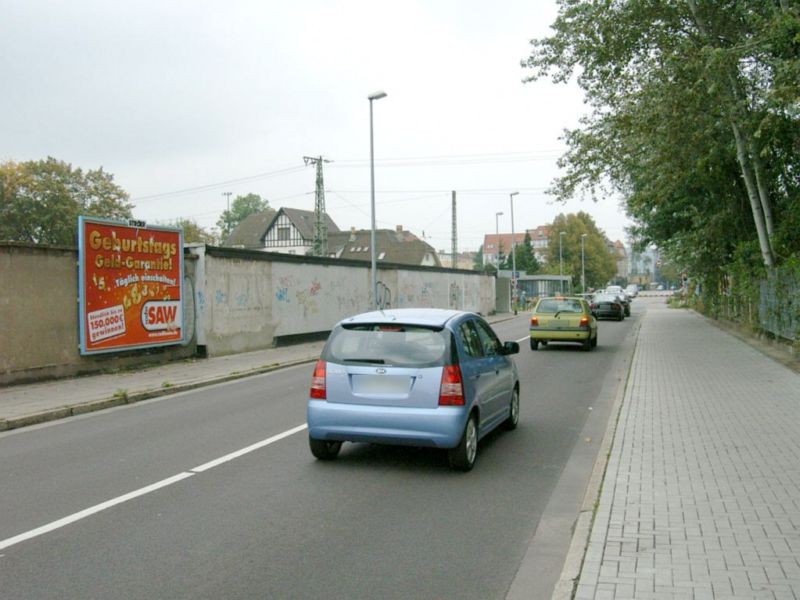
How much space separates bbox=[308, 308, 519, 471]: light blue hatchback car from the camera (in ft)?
21.4

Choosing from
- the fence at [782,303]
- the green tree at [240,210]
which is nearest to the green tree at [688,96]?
the fence at [782,303]

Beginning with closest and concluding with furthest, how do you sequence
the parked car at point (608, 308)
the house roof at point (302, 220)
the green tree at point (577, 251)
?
the parked car at point (608, 308), the house roof at point (302, 220), the green tree at point (577, 251)

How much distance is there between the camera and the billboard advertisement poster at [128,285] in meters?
14.2

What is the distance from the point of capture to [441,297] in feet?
124

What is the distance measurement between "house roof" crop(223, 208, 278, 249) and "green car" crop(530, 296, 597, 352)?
73594 millimetres

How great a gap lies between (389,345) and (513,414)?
2686mm

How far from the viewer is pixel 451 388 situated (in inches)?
258

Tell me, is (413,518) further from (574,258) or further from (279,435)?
(574,258)

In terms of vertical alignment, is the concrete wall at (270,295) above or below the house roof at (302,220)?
below

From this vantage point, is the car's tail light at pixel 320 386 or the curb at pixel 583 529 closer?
the curb at pixel 583 529

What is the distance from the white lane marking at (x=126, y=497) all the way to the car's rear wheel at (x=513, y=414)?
107 inches

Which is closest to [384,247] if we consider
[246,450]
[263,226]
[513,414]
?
[263,226]

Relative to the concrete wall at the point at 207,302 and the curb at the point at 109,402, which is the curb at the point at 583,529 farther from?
the concrete wall at the point at 207,302

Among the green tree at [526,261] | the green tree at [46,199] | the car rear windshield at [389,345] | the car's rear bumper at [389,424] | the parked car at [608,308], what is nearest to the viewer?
the car's rear bumper at [389,424]
